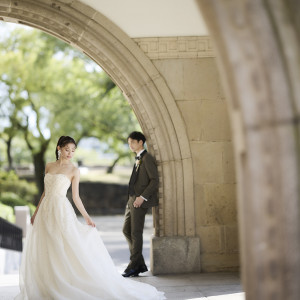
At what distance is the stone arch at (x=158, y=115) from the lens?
6.32m

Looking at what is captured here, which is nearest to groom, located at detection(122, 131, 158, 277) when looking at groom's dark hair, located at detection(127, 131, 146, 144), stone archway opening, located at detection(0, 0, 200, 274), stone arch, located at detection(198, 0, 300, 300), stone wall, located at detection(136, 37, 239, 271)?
groom's dark hair, located at detection(127, 131, 146, 144)

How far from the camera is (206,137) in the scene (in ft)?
21.4

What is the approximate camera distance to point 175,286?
18.4 feet

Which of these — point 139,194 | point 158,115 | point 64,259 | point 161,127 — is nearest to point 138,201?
point 139,194

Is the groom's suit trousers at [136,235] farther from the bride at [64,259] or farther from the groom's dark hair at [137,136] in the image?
the bride at [64,259]

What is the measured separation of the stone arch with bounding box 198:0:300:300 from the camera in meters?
1.89

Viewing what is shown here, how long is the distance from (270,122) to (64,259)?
330cm

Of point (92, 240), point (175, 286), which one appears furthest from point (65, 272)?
point (175, 286)

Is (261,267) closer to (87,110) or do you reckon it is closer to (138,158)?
(138,158)

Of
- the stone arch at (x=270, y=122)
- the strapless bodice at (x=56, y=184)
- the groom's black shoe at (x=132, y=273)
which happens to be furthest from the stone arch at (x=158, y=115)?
the stone arch at (x=270, y=122)

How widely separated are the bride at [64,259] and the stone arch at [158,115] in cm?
150

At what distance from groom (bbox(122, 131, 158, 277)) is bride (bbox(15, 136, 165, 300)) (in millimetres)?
1254

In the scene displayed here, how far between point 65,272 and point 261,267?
312cm

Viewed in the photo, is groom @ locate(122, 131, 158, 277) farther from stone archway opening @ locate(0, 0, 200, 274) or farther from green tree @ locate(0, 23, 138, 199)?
green tree @ locate(0, 23, 138, 199)
